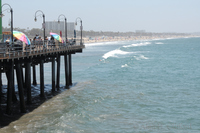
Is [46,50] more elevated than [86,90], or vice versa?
[46,50]

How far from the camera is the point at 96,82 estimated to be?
3859 cm

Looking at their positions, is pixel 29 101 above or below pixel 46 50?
below

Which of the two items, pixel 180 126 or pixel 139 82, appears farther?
pixel 139 82

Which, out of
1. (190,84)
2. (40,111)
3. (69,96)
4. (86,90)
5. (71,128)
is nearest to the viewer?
(71,128)

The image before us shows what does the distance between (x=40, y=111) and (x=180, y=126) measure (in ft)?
30.3

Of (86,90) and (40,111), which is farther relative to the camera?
(86,90)

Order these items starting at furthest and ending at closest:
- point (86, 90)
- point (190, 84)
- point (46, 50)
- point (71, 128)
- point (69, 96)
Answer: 1. point (190, 84)
2. point (86, 90)
3. point (69, 96)
4. point (46, 50)
5. point (71, 128)

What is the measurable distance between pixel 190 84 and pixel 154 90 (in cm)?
618

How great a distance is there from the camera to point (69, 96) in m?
30.0

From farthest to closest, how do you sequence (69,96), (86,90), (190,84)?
(190,84)
(86,90)
(69,96)

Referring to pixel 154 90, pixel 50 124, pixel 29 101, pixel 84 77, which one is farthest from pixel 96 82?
pixel 50 124

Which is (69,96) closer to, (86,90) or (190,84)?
(86,90)

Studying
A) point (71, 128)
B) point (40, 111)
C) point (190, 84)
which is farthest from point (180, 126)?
point (190, 84)

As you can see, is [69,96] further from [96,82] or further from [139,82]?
[139,82]
